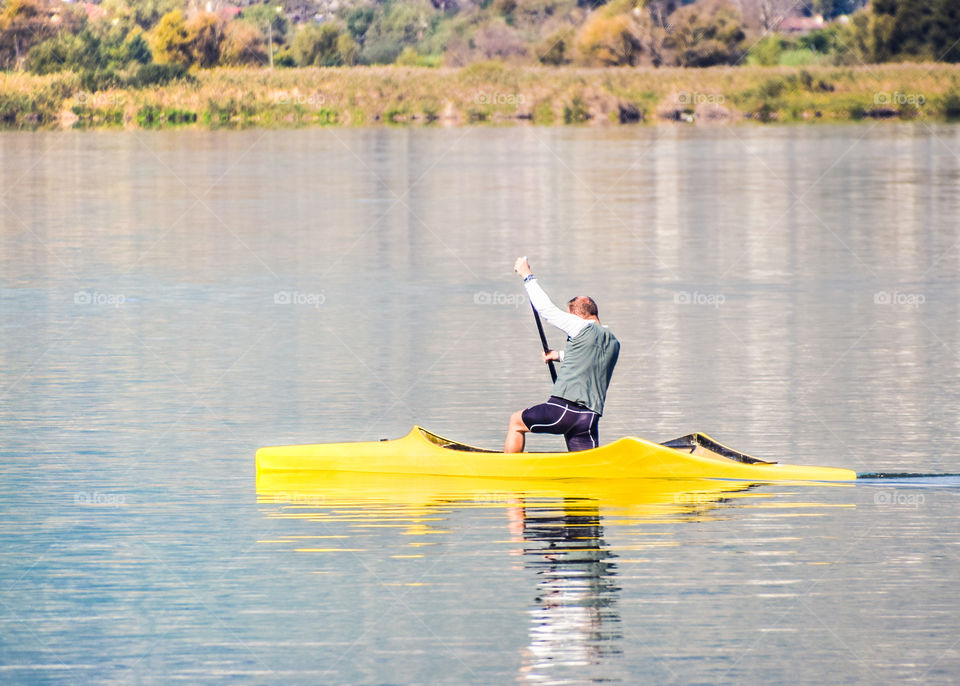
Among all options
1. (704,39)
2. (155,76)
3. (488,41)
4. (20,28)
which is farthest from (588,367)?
(20,28)

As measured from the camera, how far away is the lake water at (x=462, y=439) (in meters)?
9.49

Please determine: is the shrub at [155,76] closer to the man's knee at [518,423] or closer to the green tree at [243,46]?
the green tree at [243,46]

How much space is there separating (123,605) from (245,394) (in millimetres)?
7384

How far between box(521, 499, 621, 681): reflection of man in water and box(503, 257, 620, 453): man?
740 mm

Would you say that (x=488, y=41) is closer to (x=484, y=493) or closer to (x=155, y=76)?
(x=155, y=76)

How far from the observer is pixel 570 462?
12984 millimetres

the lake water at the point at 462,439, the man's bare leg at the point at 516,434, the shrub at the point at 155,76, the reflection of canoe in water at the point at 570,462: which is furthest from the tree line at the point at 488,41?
the man's bare leg at the point at 516,434

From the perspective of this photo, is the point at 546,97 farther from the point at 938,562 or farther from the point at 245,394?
the point at 938,562

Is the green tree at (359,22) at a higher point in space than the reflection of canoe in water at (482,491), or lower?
higher

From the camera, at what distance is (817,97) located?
8106 centimetres

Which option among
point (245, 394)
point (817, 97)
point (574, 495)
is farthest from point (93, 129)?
point (574, 495)

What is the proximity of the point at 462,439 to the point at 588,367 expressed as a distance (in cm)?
237

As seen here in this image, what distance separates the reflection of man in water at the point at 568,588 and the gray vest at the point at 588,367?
0.91 metres

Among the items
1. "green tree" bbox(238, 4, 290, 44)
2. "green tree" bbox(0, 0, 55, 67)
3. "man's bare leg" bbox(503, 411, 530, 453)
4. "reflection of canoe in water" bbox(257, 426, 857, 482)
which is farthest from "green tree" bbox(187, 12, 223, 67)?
"man's bare leg" bbox(503, 411, 530, 453)
